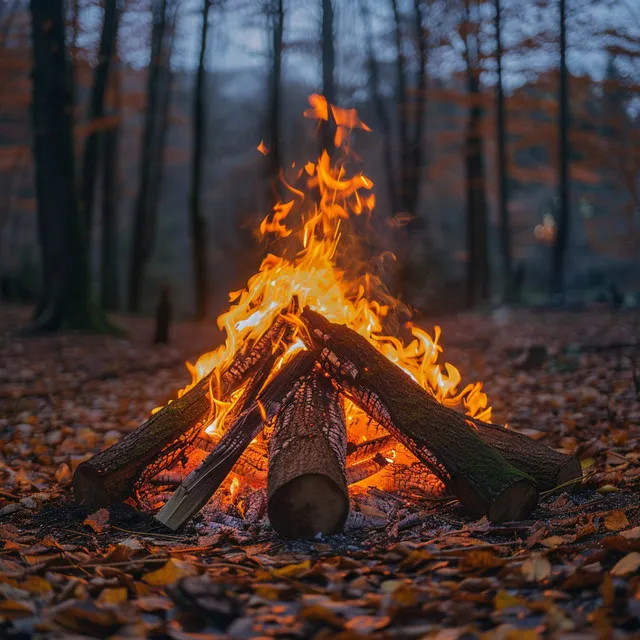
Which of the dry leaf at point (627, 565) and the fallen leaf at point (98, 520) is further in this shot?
the fallen leaf at point (98, 520)

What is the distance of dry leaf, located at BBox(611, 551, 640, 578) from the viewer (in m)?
2.57

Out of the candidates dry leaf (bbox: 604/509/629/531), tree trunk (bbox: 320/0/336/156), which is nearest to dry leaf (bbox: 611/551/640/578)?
dry leaf (bbox: 604/509/629/531)

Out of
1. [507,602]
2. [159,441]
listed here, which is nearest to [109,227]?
[159,441]

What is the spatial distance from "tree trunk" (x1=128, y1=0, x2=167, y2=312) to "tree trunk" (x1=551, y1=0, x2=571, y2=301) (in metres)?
9.82

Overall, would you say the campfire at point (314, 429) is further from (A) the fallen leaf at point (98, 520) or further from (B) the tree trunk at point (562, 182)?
(B) the tree trunk at point (562, 182)

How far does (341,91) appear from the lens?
83.3ft

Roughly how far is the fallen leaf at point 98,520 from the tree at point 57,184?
8855 millimetres

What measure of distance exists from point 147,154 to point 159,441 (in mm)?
16309

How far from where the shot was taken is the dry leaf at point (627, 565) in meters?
2.57

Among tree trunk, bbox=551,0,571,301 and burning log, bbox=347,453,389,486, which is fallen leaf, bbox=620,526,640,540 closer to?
burning log, bbox=347,453,389,486

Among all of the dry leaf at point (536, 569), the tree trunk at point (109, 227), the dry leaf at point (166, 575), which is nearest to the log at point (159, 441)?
the dry leaf at point (166, 575)

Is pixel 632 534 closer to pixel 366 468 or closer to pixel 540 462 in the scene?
pixel 540 462

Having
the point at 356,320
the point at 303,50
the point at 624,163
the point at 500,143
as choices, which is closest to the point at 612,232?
the point at 624,163

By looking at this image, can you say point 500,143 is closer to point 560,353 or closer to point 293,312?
point 560,353
